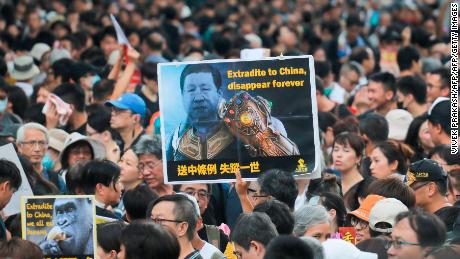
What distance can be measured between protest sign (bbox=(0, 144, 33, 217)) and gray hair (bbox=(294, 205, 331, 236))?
2.53 meters

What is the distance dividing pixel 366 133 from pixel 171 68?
137 inches

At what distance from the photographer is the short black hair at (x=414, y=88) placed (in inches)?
584

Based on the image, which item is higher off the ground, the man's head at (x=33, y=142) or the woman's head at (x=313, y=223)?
the man's head at (x=33, y=142)

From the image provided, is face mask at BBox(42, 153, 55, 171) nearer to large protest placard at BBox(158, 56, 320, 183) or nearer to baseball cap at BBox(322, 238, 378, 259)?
large protest placard at BBox(158, 56, 320, 183)

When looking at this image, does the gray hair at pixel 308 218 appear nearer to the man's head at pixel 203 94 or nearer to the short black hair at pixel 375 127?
the man's head at pixel 203 94

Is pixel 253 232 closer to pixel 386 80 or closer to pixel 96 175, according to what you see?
pixel 96 175

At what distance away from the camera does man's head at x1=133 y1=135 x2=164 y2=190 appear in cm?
1151

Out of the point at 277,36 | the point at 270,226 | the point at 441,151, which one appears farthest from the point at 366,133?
the point at 277,36

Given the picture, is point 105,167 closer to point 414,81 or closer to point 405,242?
point 405,242

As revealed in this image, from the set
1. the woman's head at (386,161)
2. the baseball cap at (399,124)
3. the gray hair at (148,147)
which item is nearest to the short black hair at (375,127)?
the baseball cap at (399,124)

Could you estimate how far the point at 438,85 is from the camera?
622 inches

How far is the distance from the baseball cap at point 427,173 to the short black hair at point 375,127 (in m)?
2.65

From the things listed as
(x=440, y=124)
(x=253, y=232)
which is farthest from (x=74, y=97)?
(x=253, y=232)

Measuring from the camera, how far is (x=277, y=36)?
24.8m
